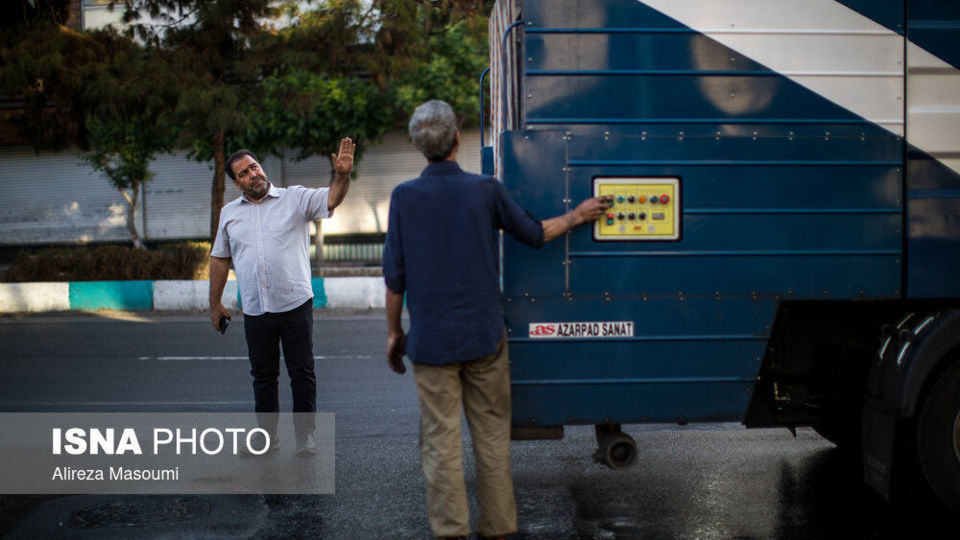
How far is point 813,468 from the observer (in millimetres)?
5176

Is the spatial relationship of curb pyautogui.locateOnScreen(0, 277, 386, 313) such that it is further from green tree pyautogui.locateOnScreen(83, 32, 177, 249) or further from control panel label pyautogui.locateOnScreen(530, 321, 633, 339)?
control panel label pyautogui.locateOnScreen(530, 321, 633, 339)

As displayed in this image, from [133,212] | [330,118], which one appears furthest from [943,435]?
[133,212]

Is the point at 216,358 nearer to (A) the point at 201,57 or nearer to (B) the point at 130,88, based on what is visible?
(B) the point at 130,88

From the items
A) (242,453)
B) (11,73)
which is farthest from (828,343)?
(11,73)

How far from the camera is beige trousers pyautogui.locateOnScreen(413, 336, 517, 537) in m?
3.61

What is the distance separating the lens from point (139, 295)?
1434 centimetres

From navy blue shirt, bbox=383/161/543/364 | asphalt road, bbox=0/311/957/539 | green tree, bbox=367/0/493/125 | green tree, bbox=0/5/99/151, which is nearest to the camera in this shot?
navy blue shirt, bbox=383/161/543/364

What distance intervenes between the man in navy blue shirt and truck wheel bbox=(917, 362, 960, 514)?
190 centimetres

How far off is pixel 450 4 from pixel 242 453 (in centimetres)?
1115

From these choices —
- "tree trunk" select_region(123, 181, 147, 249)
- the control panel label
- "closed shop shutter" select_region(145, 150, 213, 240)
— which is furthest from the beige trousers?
"closed shop shutter" select_region(145, 150, 213, 240)

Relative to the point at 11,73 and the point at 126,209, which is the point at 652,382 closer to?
the point at 11,73

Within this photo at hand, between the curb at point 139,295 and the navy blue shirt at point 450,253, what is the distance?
10.7 metres

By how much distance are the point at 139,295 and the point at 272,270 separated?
10.2 metres

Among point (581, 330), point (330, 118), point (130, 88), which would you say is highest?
point (130, 88)
